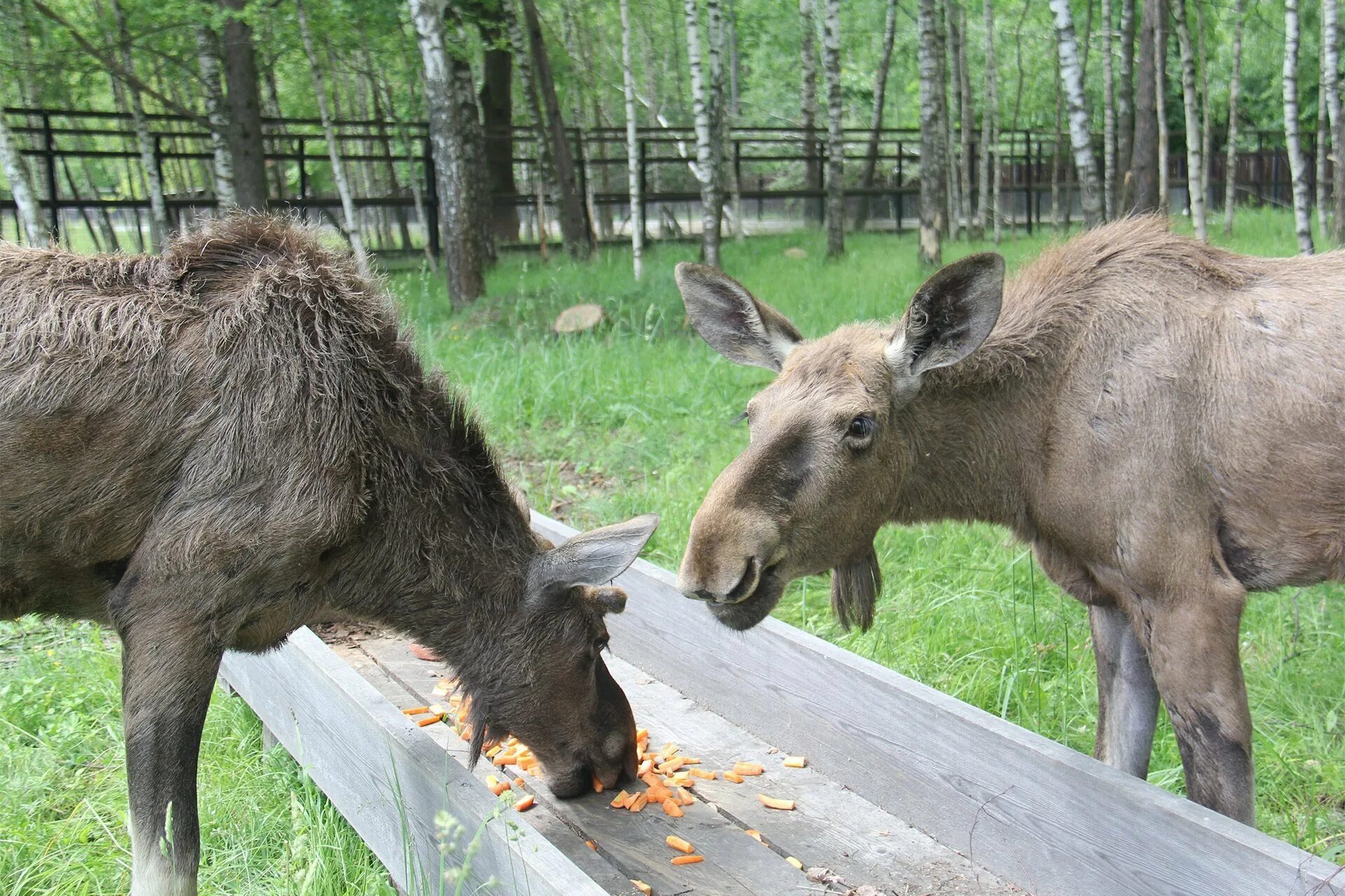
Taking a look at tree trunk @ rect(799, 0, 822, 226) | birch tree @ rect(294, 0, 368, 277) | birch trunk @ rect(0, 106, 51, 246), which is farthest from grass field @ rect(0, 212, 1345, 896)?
tree trunk @ rect(799, 0, 822, 226)

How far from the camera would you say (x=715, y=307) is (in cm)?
384

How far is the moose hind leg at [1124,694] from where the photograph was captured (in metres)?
3.70

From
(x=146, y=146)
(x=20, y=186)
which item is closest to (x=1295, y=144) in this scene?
(x=20, y=186)

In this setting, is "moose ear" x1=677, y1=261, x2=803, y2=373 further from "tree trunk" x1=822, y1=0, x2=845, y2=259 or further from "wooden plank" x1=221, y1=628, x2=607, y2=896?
"tree trunk" x1=822, y1=0, x2=845, y2=259

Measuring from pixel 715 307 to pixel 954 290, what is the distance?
0.86 metres

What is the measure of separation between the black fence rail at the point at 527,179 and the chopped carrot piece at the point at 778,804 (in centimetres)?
1118

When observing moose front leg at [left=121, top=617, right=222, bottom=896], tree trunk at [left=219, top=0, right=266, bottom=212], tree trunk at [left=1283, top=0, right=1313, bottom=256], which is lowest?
moose front leg at [left=121, top=617, right=222, bottom=896]

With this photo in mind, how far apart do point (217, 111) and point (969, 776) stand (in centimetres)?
1378

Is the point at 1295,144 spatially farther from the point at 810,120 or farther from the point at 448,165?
the point at 810,120

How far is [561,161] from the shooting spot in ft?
56.9

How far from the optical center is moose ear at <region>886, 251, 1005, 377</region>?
10.8 ft

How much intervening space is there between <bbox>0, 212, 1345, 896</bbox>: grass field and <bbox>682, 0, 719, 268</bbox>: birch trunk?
529cm

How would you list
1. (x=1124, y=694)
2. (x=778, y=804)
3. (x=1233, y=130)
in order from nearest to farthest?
(x=1124, y=694)
(x=778, y=804)
(x=1233, y=130)

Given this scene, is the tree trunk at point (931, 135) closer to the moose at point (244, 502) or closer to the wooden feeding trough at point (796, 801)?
the wooden feeding trough at point (796, 801)
